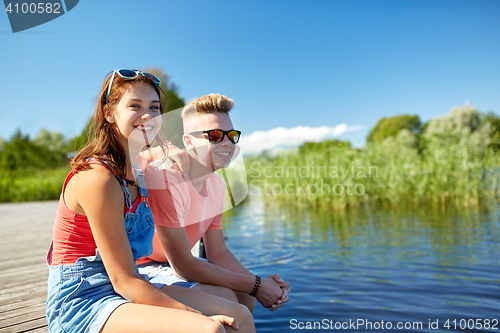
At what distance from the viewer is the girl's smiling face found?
1552mm

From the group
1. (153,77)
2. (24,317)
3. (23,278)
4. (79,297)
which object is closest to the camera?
(79,297)

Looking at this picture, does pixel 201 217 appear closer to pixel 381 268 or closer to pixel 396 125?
pixel 381 268

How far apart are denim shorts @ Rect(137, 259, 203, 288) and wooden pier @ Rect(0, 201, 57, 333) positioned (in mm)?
683

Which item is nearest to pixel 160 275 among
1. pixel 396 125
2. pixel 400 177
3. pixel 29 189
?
pixel 400 177

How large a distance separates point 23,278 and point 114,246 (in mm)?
2513

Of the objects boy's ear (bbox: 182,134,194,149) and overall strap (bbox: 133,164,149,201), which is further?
boy's ear (bbox: 182,134,194,149)

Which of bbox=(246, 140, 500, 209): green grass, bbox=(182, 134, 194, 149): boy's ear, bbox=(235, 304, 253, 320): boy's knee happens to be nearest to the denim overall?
bbox=(235, 304, 253, 320): boy's knee

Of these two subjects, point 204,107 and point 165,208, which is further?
point 204,107

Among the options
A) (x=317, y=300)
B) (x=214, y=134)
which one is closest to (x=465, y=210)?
(x=317, y=300)

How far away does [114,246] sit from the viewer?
52.4 inches

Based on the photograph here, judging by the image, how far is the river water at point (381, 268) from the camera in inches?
119

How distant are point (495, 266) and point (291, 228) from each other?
3716mm

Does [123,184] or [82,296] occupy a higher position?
[123,184]

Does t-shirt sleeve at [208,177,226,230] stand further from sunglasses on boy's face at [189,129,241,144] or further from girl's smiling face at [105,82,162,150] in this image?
girl's smiling face at [105,82,162,150]
